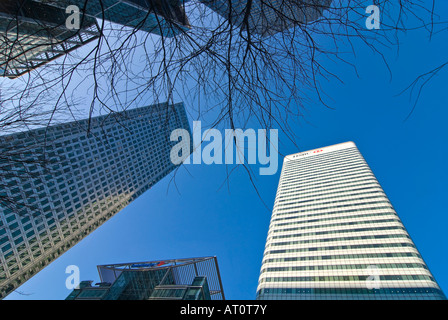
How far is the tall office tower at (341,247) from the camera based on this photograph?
33906mm

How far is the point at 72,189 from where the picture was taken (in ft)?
157

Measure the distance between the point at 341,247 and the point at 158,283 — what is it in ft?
136

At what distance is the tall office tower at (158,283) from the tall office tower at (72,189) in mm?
12298

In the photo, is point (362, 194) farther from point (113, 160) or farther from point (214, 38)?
point (113, 160)

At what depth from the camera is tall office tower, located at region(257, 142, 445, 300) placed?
111 ft

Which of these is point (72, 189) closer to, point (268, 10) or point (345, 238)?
point (268, 10)

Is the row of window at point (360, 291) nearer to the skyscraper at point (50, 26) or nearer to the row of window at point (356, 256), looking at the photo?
the row of window at point (356, 256)

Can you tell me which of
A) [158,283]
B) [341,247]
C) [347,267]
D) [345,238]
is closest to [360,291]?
[347,267]

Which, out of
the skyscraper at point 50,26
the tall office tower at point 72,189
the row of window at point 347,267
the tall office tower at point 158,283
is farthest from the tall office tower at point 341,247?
the tall office tower at point 72,189

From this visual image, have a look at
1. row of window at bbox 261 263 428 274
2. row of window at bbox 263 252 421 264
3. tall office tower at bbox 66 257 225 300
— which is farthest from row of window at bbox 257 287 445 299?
tall office tower at bbox 66 257 225 300
